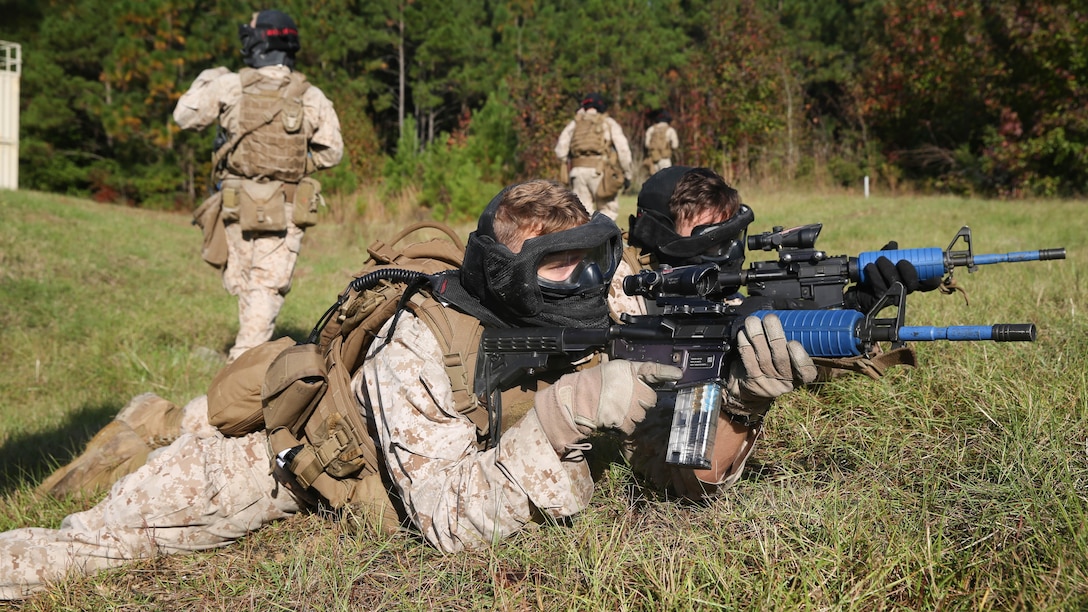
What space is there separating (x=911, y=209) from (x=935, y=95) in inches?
432

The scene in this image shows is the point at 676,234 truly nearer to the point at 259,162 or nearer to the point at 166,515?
the point at 166,515

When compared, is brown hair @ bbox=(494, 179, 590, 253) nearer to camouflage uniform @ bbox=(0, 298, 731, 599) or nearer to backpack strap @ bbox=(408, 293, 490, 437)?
backpack strap @ bbox=(408, 293, 490, 437)

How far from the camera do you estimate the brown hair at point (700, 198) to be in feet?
13.3

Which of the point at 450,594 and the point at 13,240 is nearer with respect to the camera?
the point at 450,594

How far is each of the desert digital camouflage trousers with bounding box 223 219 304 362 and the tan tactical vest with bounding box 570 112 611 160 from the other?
6721mm

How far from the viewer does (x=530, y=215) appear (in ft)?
9.40

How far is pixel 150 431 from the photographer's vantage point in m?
4.55

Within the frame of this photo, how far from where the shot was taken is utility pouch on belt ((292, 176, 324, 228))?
6.64 meters

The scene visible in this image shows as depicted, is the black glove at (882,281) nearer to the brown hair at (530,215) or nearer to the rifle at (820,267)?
the rifle at (820,267)

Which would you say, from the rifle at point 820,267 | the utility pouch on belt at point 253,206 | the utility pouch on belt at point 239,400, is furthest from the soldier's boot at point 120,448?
the rifle at point 820,267

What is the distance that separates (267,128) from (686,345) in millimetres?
4529

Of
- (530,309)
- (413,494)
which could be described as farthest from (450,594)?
(530,309)

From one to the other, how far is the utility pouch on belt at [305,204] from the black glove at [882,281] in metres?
4.25

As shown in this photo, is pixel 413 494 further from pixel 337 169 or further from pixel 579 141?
pixel 337 169
